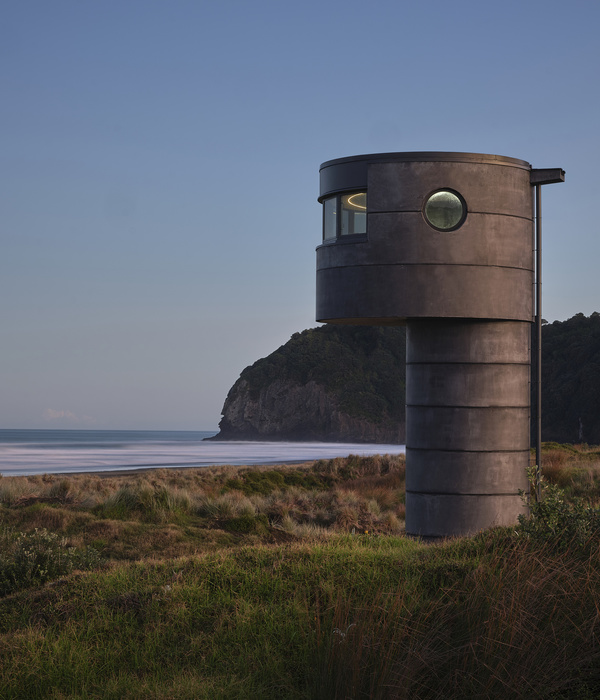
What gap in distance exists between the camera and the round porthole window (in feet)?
45.8

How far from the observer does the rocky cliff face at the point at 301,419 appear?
118312 millimetres

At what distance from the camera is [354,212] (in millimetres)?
14711

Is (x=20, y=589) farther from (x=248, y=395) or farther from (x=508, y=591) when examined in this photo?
(x=248, y=395)

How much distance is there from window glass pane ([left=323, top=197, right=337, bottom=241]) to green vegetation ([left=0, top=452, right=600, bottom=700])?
20.3 feet

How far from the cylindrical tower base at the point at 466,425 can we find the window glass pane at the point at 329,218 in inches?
89.2

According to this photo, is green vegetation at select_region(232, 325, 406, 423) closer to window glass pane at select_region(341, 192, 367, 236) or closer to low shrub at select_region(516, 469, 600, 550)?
window glass pane at select_region(341, 192, 367, 236)

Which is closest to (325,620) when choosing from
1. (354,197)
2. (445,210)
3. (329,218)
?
(445,210)

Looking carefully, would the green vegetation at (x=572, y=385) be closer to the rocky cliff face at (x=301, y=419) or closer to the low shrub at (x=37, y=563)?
the rocky cliff face at (x=301, y=419)

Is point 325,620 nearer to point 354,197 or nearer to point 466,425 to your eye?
point 466,425

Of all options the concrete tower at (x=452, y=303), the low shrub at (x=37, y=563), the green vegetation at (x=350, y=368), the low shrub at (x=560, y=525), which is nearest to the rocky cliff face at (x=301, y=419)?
the green vegetation at (x=350, y=368)

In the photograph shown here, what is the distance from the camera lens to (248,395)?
12588cm

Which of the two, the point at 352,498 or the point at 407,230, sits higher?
the point at 407,230

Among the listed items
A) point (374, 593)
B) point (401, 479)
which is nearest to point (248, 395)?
point (401, 479)

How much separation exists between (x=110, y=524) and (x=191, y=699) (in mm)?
10476
